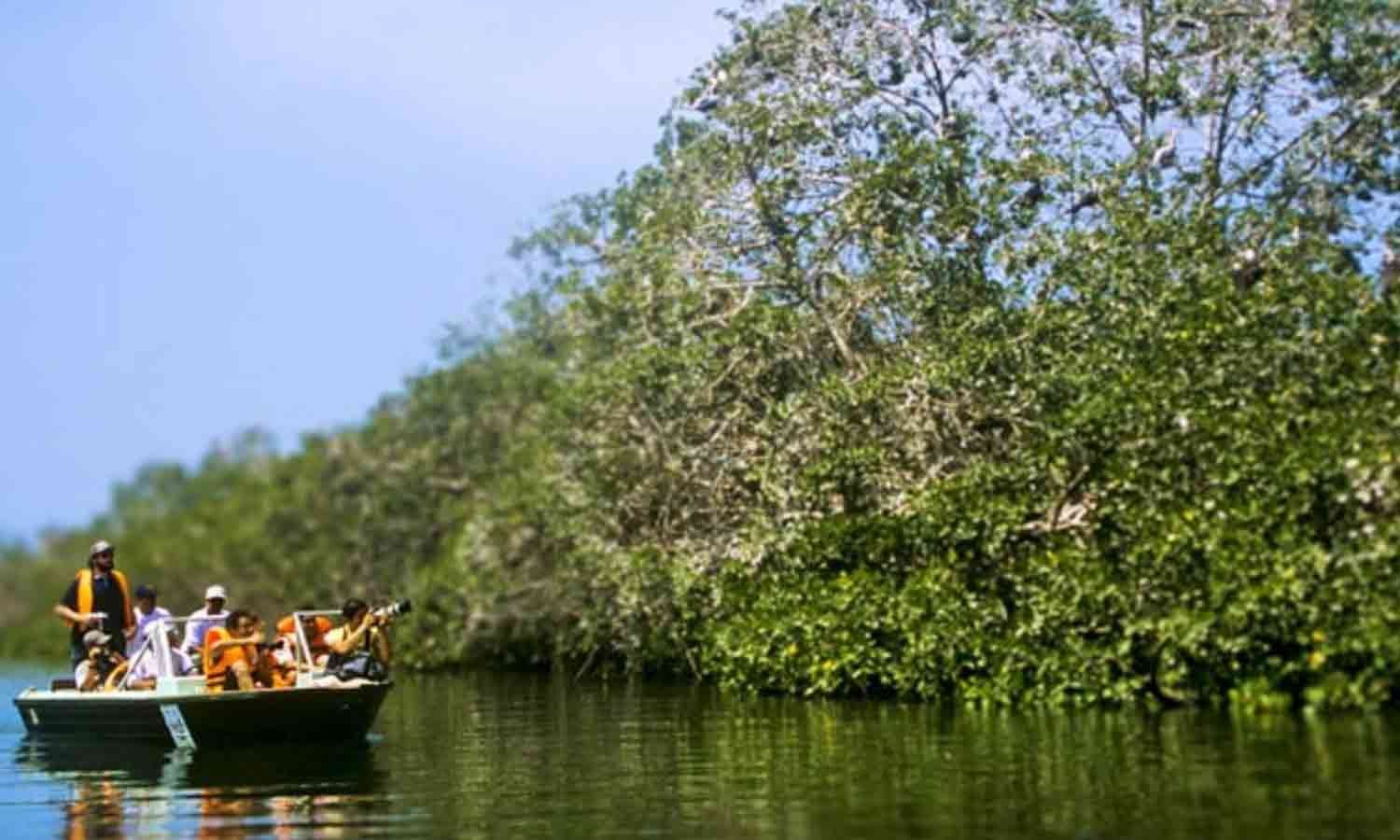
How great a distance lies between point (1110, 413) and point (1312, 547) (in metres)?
2.66

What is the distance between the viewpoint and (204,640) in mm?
20719

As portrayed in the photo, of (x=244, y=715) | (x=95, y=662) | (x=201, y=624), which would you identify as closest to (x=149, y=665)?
(x=201, y=624)

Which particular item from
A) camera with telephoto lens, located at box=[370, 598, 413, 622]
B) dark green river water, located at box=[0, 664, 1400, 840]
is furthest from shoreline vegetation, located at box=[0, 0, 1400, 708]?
camera with telephoto lens, located at box=[370, 598, 413, 622]

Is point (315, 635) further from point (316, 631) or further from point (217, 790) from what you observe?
point (217, 790)

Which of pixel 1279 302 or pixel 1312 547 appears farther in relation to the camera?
pixel 1279 302

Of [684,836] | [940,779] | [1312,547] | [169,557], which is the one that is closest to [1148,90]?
[1312,547]

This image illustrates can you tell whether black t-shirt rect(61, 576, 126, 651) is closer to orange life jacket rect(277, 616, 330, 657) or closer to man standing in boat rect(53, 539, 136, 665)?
man standing in boat rect(53, 539, 136, 665)

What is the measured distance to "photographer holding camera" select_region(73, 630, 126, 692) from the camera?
2245 centimetres

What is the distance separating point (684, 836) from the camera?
12.7 meters

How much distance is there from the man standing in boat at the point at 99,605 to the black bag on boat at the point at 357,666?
301cm

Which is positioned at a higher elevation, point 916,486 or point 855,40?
point 855,40

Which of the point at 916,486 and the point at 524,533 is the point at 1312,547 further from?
the point at 524,533

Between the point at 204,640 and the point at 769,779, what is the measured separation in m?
7.41

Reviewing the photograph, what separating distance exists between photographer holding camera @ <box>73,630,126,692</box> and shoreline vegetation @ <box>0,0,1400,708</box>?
7.22m
